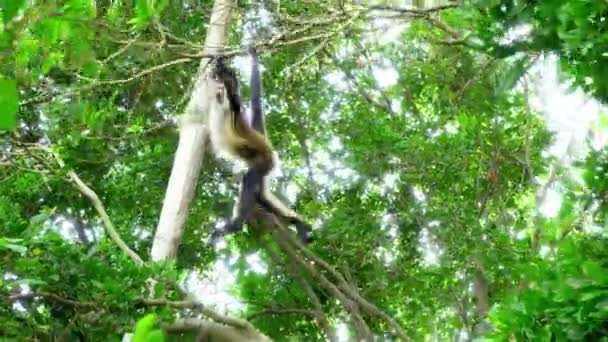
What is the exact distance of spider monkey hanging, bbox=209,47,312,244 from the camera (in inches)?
223

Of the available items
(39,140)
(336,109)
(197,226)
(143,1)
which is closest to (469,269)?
(336,109)

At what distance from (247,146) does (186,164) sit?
71 cm

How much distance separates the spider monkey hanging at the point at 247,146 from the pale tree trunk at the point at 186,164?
0.52 ft

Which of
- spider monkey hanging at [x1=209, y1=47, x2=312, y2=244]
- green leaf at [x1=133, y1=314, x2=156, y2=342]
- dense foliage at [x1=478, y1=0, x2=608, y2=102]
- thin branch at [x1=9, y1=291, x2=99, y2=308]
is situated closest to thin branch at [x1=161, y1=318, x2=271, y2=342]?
thin branch at [x1=9, y1=291, x2=99, y2=308]

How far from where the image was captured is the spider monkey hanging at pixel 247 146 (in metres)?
5.67

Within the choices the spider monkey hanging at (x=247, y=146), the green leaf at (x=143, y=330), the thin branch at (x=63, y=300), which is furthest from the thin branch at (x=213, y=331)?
the green leaf at (x=143, y=330)

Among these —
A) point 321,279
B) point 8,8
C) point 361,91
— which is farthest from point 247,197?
point 8,8

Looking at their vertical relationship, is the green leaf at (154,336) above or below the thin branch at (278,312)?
below

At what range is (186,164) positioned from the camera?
5316 millimetres

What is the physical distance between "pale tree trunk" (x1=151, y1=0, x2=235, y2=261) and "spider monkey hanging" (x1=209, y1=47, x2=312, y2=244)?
16cm

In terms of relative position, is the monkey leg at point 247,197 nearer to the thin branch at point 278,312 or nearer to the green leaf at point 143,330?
the thin branch at point 278,312

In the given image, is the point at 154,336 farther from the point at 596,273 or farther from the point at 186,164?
the point at 186,164

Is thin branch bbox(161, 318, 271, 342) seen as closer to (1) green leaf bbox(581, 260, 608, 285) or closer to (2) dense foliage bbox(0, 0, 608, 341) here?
(2) dense foliage bbox(0, 0, 608, 341)

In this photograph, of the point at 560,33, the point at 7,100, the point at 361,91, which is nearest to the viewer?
the point at 7,100
